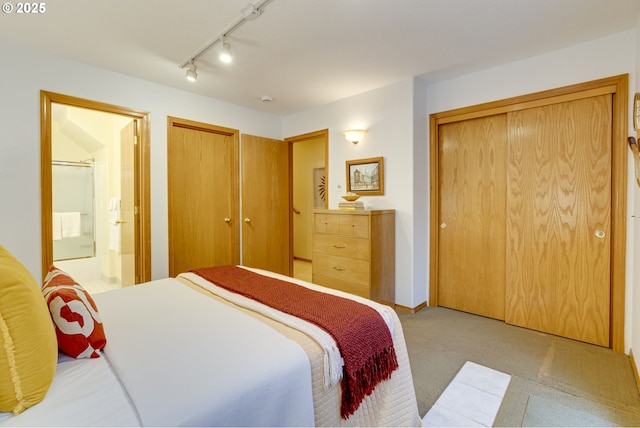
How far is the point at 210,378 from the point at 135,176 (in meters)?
2.90

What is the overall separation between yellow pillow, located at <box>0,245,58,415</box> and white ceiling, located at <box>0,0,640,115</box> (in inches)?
73.0

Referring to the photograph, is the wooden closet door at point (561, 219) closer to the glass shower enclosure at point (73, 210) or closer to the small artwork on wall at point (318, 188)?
the small artwork on wall at point (318, 188)

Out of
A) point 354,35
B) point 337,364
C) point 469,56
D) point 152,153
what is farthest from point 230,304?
point 469,56

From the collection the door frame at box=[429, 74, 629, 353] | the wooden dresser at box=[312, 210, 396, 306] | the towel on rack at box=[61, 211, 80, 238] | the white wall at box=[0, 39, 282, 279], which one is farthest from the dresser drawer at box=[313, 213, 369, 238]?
the towel on rack at box=[61, 211, 80, 238]

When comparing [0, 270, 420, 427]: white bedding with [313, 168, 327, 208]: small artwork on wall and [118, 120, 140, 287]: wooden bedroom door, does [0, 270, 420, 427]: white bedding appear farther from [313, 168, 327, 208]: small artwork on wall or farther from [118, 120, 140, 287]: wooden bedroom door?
[313, 168, 327, 208]: small artwork on wall

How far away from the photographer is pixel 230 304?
1.65 metres

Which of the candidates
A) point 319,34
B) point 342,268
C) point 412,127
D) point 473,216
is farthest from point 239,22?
point 473,216

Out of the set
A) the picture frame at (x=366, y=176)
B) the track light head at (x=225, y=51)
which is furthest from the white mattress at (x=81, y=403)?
the picture frame at (x=366, y=176)

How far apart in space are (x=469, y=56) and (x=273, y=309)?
2.67 m

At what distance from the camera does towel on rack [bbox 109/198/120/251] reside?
3.89m

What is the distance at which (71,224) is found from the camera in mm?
5246

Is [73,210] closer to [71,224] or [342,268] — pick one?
[71,224]

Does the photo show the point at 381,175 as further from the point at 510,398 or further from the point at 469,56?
the point at 510,398

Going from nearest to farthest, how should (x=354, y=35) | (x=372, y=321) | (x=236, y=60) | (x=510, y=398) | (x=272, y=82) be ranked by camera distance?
1. (x=372, y=321)
2. (x=510, y=398)
3. (x=354, y=35)
4. (x=236, y=60)
5. (x=272, y=82)
